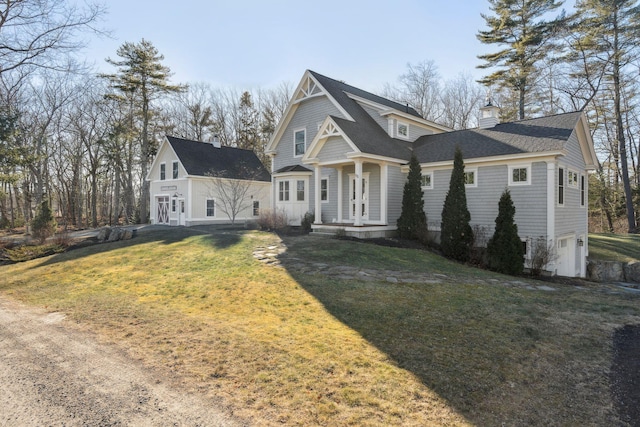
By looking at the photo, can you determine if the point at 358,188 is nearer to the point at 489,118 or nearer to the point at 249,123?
the point at 489,118

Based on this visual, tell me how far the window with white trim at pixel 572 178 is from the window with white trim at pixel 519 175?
8.12ft

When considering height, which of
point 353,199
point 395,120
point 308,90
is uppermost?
point 308,90

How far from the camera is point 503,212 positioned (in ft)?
38.8

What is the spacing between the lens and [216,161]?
26000 millimetres

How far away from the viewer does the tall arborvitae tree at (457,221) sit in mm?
12945

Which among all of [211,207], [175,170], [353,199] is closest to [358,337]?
[353,199]

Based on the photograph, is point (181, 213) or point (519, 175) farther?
point (181, 213)

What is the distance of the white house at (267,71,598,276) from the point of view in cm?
1268

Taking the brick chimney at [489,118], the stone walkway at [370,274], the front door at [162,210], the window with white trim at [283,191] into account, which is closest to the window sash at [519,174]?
the brick chimney at [489,118]

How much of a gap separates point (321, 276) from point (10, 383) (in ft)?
18.7

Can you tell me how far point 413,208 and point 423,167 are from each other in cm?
208

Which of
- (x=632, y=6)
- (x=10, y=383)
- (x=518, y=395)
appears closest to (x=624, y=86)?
(x=632, y=6)

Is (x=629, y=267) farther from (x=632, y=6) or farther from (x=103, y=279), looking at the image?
(x=632, y=6)

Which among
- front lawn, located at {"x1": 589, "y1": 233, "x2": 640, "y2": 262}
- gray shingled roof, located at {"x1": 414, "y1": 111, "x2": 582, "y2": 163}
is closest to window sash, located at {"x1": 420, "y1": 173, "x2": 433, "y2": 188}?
gray shingled roof, located at {"x1": 414, "y1": 111, "x2": 582, "y2": 163}
